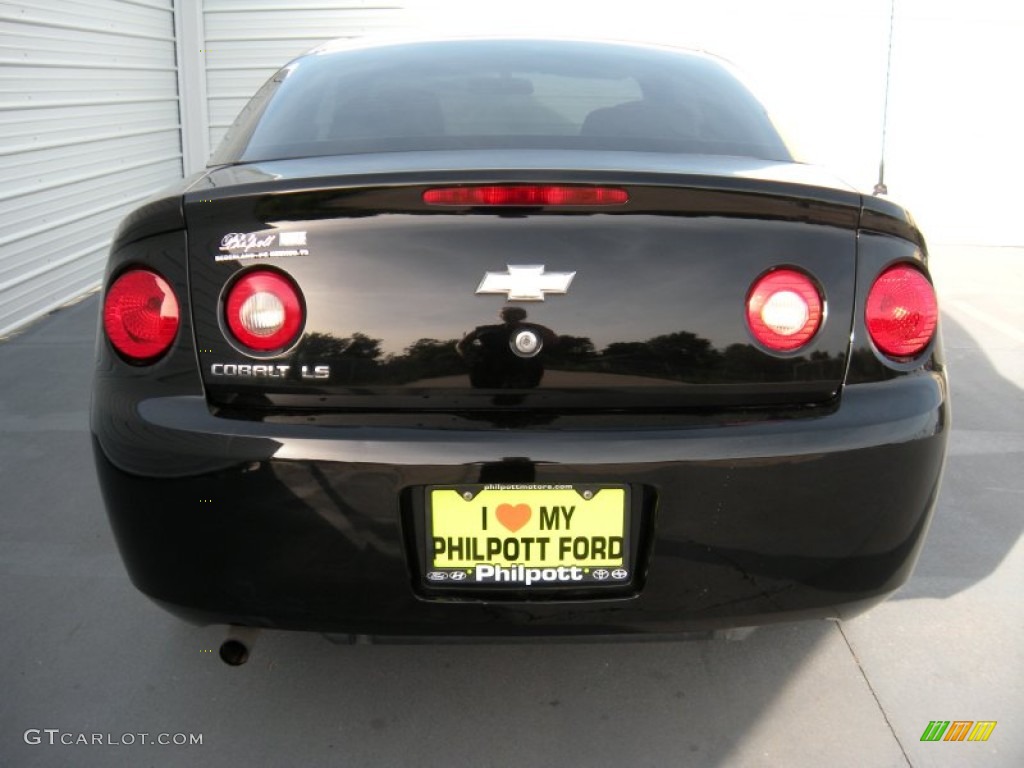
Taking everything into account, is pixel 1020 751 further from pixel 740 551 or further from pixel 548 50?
pixel 548 50

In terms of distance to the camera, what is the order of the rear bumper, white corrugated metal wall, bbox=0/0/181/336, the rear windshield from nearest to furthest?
the rear bumper
the rear windshield
white corrugated metal wall, bbox=0/0/181/336

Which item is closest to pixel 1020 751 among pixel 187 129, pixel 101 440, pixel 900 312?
pixel 900 312

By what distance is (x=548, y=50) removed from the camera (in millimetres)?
2975

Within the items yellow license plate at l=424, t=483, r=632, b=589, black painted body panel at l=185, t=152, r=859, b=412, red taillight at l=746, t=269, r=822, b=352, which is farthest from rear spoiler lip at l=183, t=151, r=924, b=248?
yellow license plate at l=424, t=483, r=632, b=589

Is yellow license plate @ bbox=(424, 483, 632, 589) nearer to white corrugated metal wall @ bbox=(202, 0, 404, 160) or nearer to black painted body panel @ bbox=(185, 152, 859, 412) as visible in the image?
black painted body panel @ bbox=(185, 152, 859, 412)

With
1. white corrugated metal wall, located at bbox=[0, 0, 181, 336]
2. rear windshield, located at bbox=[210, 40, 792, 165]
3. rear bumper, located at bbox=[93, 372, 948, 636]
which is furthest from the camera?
white corrugated metal wall, located at bbox=[0, 0, 181, 336]

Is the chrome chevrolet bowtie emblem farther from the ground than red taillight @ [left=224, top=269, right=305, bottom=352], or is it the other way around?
the chrome chevrolet bowtie emblem

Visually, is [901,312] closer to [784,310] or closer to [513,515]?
[784,310]

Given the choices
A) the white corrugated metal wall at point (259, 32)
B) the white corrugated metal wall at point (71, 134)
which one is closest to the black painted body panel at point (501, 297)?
the white corrugated metal wall at point (71, 134)

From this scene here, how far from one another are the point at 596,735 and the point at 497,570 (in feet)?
1.94

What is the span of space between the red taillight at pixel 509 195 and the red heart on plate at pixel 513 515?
55cm

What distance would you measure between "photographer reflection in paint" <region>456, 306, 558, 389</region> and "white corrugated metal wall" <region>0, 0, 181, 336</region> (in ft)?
16.0

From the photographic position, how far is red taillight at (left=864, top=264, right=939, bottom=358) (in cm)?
204

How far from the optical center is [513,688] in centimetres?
248
